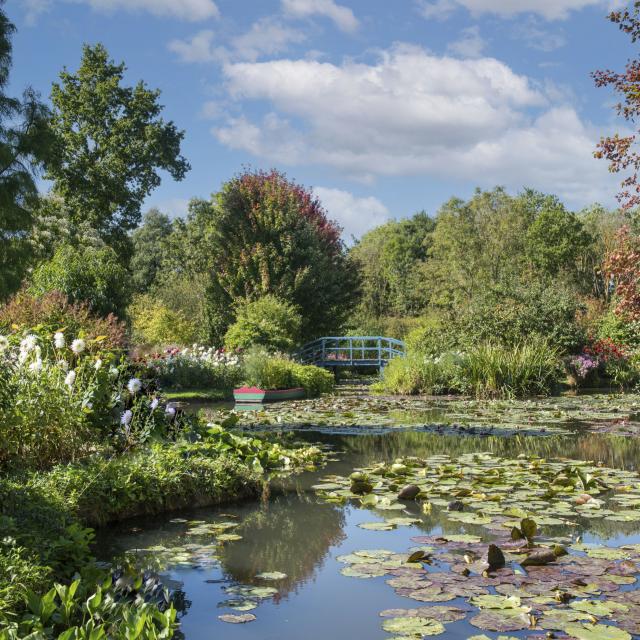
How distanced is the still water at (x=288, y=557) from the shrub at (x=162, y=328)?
1834cm

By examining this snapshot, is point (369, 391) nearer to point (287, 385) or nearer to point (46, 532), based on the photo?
point (287, 385)

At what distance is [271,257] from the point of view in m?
22.6

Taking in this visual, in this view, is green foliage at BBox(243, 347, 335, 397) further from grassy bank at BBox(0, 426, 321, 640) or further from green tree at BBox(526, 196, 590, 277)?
green tree at BBox(526, 196, 590, 277)

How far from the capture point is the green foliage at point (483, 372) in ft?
52.4

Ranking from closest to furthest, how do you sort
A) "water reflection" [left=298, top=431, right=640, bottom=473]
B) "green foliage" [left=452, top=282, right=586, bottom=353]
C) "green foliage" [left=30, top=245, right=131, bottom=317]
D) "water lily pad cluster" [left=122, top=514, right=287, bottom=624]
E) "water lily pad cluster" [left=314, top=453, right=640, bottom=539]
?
"water lily pad cluster" [left=122, top=514, right=287, bottom=624] → "water lily pad cluster" [left=314, top=453, right=640, bottom=539] → "water reflection" [left=298, top=431, right=640, bottom=473] → "green foliage" [left=30, top=245, right=131, bottom=317] → "green foliage" [left=452, top=282, right=586, bottom=353]

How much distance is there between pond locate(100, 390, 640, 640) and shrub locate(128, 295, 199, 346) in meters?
18.2

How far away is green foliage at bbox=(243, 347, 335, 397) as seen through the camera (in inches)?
634

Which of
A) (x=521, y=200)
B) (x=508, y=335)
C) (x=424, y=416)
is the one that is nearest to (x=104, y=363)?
(x=424, y=416)

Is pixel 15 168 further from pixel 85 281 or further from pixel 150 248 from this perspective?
pixel 150 248

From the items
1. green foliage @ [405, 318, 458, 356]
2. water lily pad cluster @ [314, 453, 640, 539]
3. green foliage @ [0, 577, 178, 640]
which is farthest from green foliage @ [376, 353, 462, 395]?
green foliage @ [0, 577, 178, 640]

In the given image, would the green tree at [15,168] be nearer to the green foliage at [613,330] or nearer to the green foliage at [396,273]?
the green foliage at [613,330]

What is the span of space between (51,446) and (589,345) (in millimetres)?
16525

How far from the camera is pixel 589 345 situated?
64.7 feet

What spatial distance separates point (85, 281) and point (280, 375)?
5526 mm
